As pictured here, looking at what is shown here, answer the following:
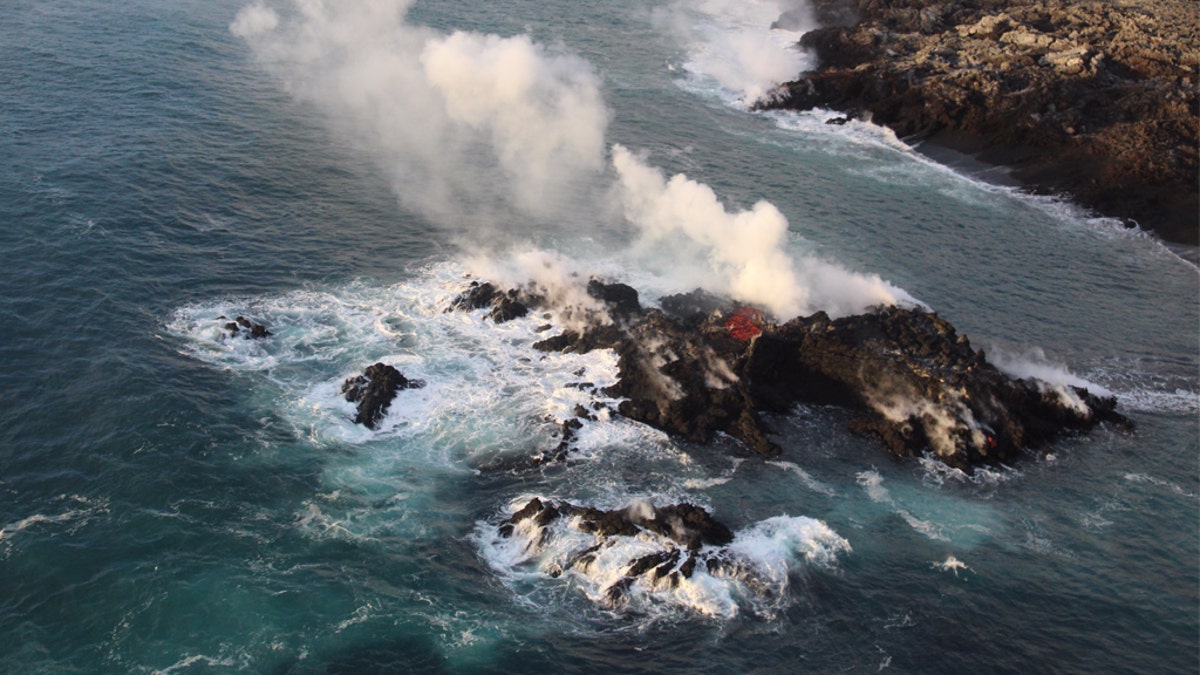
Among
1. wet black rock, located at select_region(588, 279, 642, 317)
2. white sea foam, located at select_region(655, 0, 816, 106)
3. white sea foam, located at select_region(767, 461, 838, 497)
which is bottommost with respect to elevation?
white sea foam, located at select_region(767, 461, 838, 497)

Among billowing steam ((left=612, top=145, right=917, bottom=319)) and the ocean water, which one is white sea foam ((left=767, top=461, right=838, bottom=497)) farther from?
billowing steam ((left=612, top=145, right=917, bottom=319))

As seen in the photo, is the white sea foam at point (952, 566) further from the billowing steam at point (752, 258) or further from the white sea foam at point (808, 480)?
the billowing steam at point (752, 258)

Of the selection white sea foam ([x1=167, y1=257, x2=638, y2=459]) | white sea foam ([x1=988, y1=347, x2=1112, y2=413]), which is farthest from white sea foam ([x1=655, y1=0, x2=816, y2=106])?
white sea foam ([x1=167, y1=257, x2=638, y2=459])

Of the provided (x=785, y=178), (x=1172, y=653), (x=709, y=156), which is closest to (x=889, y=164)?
(x=785, y=178)

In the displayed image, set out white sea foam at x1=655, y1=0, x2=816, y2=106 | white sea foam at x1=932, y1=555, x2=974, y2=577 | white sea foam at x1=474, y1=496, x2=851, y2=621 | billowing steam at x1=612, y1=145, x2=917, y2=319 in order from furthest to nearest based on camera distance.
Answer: white sea foam at x1=655, y1=0, x2=816, y2=106 → billowing steam at x1=612, y1=145, x2=917, y2=319 → white sea foam at x1=932, y1=555, x2=974, y2=577 → white sea foam at x1=474, y1=496, x2=851, y2=621

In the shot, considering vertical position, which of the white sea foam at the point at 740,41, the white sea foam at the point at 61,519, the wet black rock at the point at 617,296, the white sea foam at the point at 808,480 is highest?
the white sea foam at the point at 740,41

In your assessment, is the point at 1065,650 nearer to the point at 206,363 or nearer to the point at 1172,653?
the point at 1172,653

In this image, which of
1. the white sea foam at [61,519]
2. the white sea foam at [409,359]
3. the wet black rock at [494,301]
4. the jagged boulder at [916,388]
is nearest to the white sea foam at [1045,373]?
the jagged boulder at [916,388]
